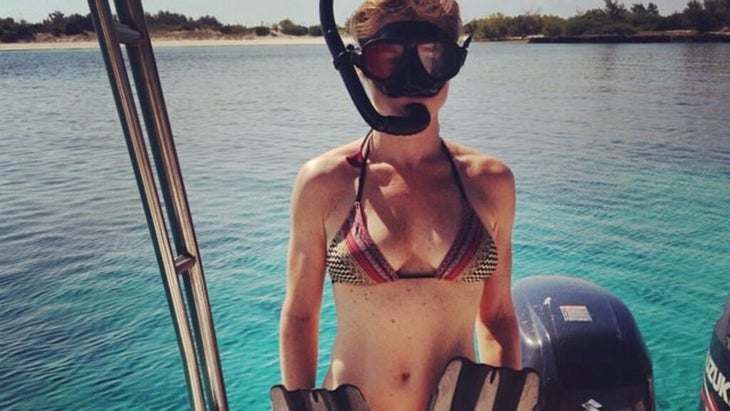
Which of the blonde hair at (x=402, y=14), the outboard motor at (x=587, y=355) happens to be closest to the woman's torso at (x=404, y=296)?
the blonde hair at (x=402, y=14)

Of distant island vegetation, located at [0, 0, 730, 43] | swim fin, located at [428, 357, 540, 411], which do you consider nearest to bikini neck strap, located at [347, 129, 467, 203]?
swim fin, located at [428, 357, 540, 411]

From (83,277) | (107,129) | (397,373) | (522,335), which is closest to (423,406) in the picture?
(397,373)

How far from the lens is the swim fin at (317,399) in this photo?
46.0 inches

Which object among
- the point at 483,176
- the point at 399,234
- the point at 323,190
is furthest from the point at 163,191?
the point at 483,176

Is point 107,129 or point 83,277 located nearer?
point 83,277

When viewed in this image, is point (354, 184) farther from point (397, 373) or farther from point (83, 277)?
point (83, 277)

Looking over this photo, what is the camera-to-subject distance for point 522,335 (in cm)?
203

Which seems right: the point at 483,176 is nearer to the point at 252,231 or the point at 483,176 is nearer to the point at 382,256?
the point at 382,256

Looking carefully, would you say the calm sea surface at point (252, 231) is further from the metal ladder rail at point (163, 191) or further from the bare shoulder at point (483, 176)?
the bare shoulder at point (483, 176)

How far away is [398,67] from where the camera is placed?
1176 mm

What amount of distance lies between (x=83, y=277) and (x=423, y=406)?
5.25 m

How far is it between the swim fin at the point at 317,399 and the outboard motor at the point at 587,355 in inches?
32.9

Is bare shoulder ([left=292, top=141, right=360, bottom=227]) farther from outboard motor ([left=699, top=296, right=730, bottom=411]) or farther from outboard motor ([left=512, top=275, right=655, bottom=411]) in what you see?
outboard motor ([left=699, top=296, right=730, bottom=411])

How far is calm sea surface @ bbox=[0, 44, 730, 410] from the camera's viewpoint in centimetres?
438
